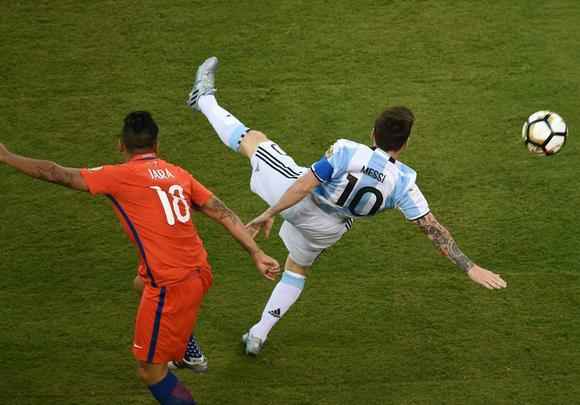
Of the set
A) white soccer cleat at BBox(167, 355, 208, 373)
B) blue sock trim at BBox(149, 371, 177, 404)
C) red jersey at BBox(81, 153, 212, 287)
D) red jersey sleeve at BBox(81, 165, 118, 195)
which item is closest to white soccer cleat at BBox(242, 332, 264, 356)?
white soccer cleat at BBox(167, 355, 208, 373)

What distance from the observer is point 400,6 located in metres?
8.81

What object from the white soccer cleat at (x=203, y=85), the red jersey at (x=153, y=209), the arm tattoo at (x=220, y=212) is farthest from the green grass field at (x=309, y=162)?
the arm tattoo at (x=220, y=212)

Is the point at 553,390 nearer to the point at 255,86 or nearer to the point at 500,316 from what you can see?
the point at 500,316

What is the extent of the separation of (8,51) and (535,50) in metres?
4.77

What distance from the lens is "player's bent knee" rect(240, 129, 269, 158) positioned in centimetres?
586

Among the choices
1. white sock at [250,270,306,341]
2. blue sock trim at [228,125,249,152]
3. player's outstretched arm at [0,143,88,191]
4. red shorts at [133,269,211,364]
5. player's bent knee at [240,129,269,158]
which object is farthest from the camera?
blue sock trim at [228,125,249,152]

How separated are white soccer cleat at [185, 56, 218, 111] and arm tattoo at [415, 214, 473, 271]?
7.01 ft

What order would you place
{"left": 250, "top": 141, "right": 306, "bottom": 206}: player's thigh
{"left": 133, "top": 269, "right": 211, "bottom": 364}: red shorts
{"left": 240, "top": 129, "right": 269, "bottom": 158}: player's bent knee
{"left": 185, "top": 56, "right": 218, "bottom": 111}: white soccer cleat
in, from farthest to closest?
1. {"left": 185, "top": 56, "right": 218, "bottom": 111}: white soccer cleat
2. {"left": 240, "top": 129, "right": 269, "bottom": 158}: player's bent knee
3. {"left": 250, "top": 141, "right": 306, "bottom": 206}: player's thigh
4. {"left": 133, "top": 269, "right": 211, "bottom": 364}: red shorts

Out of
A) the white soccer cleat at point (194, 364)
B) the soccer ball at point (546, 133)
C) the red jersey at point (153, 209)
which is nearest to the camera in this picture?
the red jersey at point (153, 209)

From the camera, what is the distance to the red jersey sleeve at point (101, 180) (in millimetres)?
4578

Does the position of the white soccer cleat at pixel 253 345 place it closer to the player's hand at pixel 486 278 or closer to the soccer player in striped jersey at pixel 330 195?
the soccer player in striped jersey at pixel 330 195

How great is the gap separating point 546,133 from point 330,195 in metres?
1.90

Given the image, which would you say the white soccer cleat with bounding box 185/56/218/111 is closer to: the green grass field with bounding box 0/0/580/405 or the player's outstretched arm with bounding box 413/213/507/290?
the green grass field with bounding box 0/0/580/405

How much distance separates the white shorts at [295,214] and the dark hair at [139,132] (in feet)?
A: 3.56
